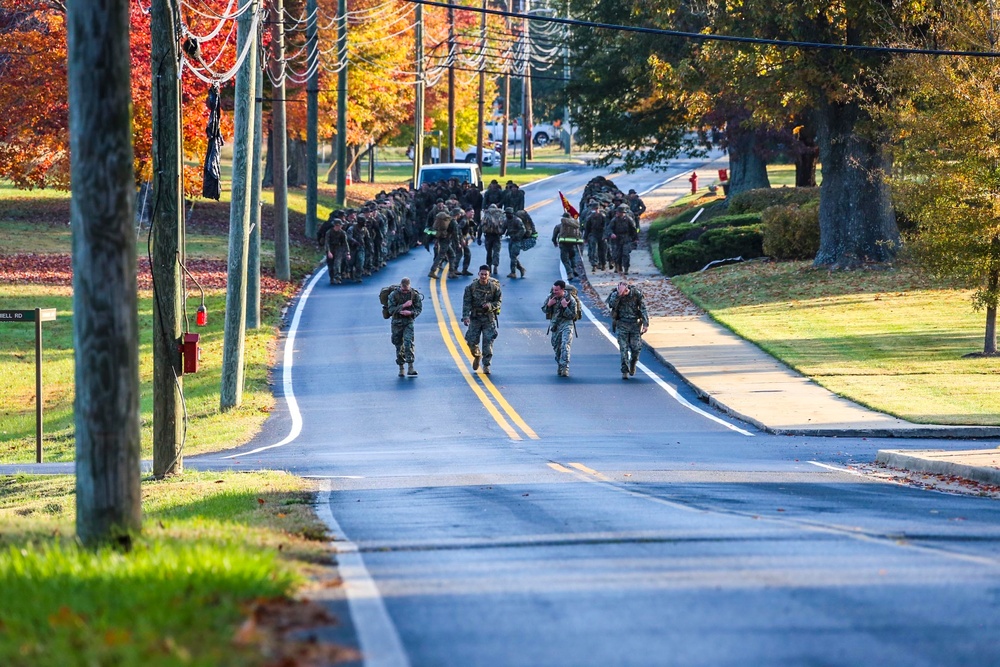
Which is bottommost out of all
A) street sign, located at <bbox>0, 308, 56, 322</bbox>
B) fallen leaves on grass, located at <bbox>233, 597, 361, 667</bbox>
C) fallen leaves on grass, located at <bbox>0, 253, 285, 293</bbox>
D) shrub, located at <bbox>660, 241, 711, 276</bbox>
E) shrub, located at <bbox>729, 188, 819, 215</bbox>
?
fallen leaves on grass, located at <bbox>233, 597, 361, 667</bbox>

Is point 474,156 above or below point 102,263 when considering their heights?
above

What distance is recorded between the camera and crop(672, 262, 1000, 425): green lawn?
20594mm

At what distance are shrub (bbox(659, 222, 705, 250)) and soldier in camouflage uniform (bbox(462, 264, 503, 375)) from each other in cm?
1635

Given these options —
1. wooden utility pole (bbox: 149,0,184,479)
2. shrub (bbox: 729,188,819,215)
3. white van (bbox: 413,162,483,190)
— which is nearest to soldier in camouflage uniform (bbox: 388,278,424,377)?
wooden utility pole (bbox: 149,0,184,479)

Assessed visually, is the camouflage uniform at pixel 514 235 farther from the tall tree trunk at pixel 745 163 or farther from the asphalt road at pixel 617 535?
the tall tree trunk at pixel 745 163

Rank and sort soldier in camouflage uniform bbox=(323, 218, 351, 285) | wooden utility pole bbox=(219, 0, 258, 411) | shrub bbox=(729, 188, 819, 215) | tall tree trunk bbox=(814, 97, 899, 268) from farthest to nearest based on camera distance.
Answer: shrub bbox=(729, 188, 819, 215), tall tree trunk bbox=(814, 97, 899, 268), soldier in camouflage uniform bbox=(323, 218, 351, 285), wooden utility pole bbox=(219, 0, 258, 411)

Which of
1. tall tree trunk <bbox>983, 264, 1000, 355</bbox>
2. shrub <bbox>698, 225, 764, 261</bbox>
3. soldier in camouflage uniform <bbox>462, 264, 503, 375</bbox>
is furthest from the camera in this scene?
shrub <bbox>698, 225, 764, 261</bbox>

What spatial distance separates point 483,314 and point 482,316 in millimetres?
50

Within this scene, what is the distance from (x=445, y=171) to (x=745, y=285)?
19230 millimetres

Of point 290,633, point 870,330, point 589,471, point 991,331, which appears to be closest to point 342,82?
point 870,330

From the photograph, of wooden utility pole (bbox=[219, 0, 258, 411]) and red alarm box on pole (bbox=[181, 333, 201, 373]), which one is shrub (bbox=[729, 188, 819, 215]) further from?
red alarm box on pole (bbox=[181, 333, 201, 373])

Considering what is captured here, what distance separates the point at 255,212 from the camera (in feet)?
77.5

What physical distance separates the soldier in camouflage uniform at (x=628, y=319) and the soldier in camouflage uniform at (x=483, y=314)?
2.12 m

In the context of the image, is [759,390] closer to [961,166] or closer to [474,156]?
[961,166]
